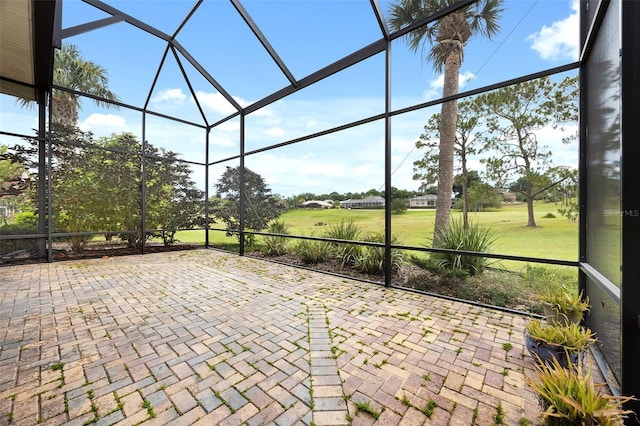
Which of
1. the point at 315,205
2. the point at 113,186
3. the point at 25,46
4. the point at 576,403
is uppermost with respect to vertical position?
the point at 25,46

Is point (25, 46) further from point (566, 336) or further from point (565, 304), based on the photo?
point (565, 304)

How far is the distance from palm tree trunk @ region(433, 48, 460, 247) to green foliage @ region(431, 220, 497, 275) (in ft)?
0.87

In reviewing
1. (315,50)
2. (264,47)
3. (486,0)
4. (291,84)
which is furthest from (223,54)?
(486,0)

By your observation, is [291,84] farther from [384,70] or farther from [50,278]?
[50,278]

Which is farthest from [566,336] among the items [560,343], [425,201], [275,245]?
[275,245]

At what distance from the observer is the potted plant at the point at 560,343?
1775 millimetres

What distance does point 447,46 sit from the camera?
4.91m

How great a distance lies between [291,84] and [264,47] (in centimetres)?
81

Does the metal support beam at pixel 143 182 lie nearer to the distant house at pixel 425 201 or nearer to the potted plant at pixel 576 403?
the distant house at pixel 425 201

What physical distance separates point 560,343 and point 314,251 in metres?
4.54

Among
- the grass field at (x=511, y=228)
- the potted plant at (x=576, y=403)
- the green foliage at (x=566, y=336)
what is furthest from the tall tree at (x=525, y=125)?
the potted plant at (x=576, y=403)

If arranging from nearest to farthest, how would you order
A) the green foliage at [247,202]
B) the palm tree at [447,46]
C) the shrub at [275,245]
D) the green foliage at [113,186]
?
the palm tree at [447,46] < the green foliage at [113,186] < the shrub at [275,245] < the green foliage at [247,202]

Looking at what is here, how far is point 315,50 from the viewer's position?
15.5ft

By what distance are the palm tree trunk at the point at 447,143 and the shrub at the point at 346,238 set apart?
153cm
